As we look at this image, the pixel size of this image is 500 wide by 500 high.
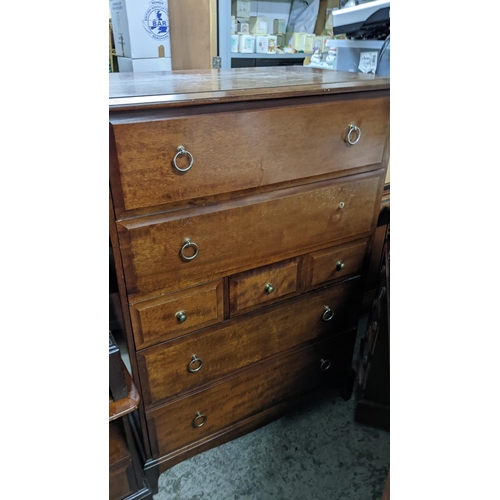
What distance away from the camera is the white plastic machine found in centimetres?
116

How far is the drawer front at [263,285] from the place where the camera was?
3.14 ft

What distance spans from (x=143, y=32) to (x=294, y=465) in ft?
6.87

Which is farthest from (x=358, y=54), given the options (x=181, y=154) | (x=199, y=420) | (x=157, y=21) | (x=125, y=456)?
(x=125, y=456)

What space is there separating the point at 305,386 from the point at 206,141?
905 millimetres

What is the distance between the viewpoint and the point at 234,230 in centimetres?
87

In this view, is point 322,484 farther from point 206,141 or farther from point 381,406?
point 206,141

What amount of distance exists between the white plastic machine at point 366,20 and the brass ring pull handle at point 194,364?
107 centimetres

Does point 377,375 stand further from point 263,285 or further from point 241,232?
point 241,232

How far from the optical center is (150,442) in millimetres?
1064

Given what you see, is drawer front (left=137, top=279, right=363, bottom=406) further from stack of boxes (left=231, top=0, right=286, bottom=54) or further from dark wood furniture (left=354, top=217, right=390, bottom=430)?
stack of boxes (left=231, top=0, right=286, bottom=54)

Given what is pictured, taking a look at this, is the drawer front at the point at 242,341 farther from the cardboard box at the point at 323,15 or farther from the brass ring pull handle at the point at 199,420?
the cardboard box at the point at 323,15

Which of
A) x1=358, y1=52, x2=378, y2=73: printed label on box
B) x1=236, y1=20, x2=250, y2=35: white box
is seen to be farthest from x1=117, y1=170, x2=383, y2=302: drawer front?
x1=236, y1=20, x2=250, y2=35: white box
